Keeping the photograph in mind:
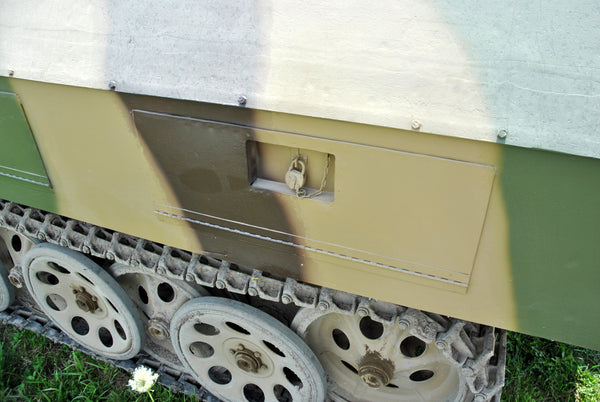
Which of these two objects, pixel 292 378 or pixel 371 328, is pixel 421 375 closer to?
pixel 371 328

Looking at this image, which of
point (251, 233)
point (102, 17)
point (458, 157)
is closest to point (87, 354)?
point (251, 233)

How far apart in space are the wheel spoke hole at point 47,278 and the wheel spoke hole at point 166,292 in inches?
23.0

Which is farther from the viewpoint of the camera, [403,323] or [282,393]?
[282,393]

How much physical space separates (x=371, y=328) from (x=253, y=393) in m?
0.71

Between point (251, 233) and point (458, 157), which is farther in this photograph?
point (251, 233)

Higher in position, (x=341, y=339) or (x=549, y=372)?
(x=341, y=339)

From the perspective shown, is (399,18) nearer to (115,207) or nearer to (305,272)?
(305,272)

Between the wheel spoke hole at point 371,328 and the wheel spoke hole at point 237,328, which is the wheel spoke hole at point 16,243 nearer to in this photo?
the wheel spoke hole at point 237,328

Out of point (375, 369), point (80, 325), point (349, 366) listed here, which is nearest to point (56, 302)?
point (80, 325)

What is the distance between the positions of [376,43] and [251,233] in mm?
729

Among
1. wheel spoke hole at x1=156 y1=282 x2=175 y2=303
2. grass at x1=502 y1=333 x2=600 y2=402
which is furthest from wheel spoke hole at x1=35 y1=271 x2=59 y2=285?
grass at x1=502 y1=333 x2=600 y2=402

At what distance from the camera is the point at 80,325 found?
2.92 m

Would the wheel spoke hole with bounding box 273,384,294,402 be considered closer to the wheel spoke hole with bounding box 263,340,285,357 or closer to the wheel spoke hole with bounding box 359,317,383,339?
the wheel spoke hole with bounding box 263,340,285,357

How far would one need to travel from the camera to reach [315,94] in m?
1.41
